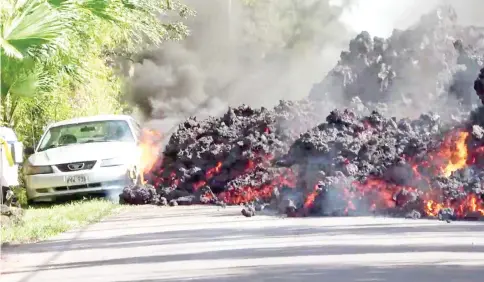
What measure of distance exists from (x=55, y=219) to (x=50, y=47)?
2.37m

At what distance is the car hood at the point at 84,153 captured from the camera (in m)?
18.4

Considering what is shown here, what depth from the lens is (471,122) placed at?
14.5 m

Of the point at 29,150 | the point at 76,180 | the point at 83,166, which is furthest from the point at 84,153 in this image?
the point at 29,150

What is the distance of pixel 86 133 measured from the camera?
19.7 metres

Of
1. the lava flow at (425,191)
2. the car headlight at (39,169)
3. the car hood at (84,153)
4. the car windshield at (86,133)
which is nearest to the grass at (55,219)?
the car headlight at (39,169)

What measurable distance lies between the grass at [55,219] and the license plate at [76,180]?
0.33m

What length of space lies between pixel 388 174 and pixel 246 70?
75.3ft

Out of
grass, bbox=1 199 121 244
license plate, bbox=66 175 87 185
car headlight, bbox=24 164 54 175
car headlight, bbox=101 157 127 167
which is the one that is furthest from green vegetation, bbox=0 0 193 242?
car headlight, bbox=101 157 127 167

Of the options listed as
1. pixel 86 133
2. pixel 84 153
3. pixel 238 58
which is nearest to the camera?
pixel 84 153

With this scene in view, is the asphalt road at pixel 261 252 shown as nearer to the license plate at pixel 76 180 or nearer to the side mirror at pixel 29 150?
the license plate at pixel 76 180

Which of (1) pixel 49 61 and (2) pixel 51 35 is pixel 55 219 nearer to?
(1) pixel 49 61

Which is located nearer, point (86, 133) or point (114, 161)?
point (114, 161)

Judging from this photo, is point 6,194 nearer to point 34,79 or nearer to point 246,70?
point 34,79

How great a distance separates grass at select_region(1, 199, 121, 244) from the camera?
12.7 m
